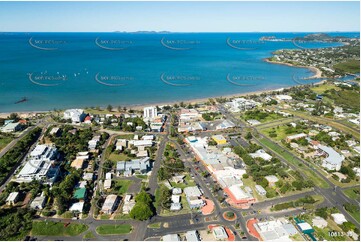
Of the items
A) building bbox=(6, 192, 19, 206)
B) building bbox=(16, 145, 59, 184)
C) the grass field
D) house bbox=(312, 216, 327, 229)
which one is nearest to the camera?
house bbox=(312, 216, 327, 229)

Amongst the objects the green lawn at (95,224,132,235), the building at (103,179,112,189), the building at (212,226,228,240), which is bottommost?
the green lawn at (95,224,132,235)

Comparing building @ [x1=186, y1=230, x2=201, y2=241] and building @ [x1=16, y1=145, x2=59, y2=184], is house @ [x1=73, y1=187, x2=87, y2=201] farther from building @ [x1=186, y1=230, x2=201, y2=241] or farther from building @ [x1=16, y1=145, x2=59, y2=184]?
building @ [x1=186, y1=230, x2=201, y2=241]

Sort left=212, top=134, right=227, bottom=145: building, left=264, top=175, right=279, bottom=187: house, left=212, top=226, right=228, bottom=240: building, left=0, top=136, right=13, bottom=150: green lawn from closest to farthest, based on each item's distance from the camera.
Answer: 1. left=212, top=226, right=228, bottom=240: building
2. left=264, top=175, right=279, bottom=187: house
3. left=0, top=136, right=13, bottom=150: green lawn
4. left=212, top=134, right=227, bottom=145: building

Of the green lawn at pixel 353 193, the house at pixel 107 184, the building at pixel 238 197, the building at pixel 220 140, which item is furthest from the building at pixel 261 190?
the house at pixel 107 184

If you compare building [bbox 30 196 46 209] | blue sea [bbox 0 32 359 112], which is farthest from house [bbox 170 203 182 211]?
blue sea [bbox 0 32 359 112]

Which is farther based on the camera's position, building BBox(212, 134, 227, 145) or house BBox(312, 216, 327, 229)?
building BBox(212, 134, 227, 145)

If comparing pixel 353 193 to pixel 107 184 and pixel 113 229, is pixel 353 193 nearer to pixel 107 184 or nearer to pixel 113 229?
pixel 113 229
